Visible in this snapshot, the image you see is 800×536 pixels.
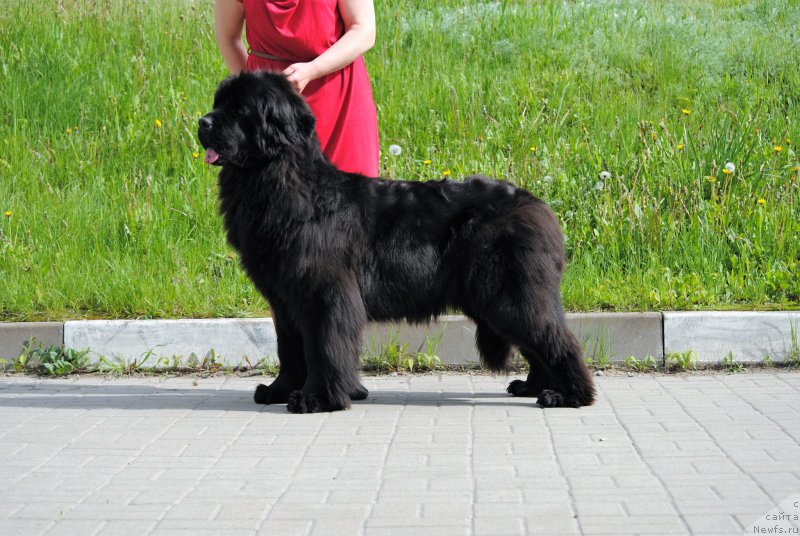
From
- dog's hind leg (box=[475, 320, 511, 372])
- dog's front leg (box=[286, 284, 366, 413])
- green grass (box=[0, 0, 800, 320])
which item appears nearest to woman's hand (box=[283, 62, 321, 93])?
dog's front leg (box=[286, 284, 366, 413])

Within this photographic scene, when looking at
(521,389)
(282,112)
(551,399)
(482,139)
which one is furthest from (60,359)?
(482,139)

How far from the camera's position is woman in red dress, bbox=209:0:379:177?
17.7 ft

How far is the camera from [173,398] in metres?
5.54

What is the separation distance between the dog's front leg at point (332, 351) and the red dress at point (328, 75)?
101 cm

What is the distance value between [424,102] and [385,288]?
4.59 metres

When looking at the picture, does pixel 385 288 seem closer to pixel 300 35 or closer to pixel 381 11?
pixel 300 35

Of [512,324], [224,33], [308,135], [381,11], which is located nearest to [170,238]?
[224,33]

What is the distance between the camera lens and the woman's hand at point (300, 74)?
5145 millimetres

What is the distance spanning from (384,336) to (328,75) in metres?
1.77

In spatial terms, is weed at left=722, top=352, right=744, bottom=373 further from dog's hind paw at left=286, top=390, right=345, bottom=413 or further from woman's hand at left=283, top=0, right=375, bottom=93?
woman's hand at left=283, top=0, right=375, bottom=93

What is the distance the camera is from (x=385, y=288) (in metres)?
5.15

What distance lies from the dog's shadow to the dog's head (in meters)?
1.37

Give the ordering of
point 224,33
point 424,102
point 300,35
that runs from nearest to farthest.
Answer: point 300,35, point 224,33, point 424,102

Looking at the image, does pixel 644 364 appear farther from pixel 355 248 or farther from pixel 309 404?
pixel 309 404
